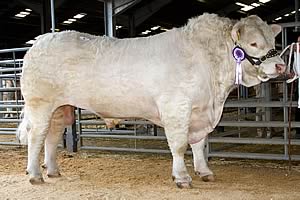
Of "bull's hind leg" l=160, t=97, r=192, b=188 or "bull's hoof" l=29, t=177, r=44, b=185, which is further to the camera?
"bull's hoof" l=29, t=177, r=44, b=185

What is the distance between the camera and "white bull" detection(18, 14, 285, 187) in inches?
177

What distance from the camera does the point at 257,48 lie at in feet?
14.5

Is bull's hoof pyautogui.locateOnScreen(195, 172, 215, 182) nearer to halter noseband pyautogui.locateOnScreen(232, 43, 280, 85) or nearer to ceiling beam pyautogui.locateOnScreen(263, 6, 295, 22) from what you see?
halter noseband pyautogui.locateOnScreen(232, 43, 280, 85)

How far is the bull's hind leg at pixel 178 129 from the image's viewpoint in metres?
4.48

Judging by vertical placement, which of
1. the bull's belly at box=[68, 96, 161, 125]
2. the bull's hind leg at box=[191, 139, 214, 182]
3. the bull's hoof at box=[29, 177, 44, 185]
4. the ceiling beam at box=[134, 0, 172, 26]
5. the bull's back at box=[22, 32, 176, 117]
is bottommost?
the bull's hoof at box=[29, 177, 44, 185]

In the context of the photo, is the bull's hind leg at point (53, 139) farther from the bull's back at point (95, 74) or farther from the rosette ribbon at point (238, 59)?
the rosette ribbon at point (238, 59)

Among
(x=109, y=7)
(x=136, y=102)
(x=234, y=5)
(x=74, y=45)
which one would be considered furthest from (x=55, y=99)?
(x=234, y=5)

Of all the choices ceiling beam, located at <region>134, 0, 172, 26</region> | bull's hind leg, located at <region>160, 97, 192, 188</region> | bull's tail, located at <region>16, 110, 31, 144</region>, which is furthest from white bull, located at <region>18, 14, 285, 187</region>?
ceiling beam, located at <region>134, 0, 172, 26</region>

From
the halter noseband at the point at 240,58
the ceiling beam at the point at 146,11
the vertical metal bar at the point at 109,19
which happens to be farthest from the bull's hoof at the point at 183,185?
the ceiling beam at the point at 146,11

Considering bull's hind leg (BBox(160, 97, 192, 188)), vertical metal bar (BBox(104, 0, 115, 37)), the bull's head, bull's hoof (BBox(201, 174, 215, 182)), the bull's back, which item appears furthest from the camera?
vertical metal bar (BBox(104, 0, 115, 37))

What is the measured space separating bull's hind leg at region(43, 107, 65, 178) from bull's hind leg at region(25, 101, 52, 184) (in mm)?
285

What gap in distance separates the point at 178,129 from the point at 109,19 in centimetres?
434

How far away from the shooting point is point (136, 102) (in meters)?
4.74

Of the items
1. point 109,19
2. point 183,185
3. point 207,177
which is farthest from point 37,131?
point 109,19
